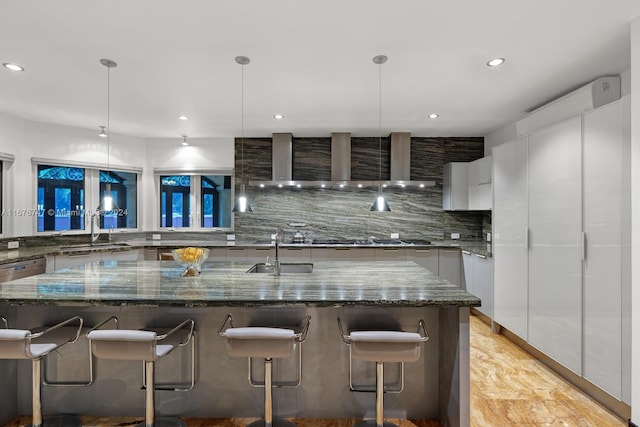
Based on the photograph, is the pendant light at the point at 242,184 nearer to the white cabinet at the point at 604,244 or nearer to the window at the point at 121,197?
the window at the point at 121,197

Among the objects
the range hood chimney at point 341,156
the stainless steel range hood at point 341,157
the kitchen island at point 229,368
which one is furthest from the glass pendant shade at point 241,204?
the range hood chimney at point 341,156

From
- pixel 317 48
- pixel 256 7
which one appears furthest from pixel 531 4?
pixel 256 7

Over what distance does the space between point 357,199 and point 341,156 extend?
2.48 ft

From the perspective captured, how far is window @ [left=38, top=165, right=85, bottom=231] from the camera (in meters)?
4.52

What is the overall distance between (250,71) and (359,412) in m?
→ 2.66

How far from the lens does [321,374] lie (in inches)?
87.7

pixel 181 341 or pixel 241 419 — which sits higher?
pixel 181 341

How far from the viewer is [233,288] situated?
6.66ft

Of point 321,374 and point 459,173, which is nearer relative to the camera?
point 321,374

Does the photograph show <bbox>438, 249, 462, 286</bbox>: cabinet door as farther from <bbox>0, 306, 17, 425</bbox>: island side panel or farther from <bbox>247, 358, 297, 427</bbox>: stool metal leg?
<bbox>0, 306, 17, 425</bbox>: island side panel

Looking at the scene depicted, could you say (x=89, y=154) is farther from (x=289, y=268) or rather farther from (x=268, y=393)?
(x=268, y=393)

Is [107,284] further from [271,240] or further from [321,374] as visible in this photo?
[271,240]

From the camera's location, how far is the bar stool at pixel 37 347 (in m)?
1.70

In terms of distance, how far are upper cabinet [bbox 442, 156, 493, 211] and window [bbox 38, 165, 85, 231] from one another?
17.0 ft
